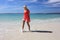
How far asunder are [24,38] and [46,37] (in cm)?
92

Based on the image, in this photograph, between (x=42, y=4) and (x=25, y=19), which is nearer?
(x=25, y=19)

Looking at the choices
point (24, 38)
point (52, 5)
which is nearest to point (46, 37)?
point (24, 38)

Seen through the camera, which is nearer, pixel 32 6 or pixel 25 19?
pixel 25 19

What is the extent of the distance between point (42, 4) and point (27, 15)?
16.7 m

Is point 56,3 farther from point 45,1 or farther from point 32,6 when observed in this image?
point 32,6

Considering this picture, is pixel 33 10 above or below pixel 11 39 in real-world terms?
above

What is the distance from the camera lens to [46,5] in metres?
26.3

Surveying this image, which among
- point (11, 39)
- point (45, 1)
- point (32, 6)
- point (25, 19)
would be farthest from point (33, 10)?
point (11, 39)

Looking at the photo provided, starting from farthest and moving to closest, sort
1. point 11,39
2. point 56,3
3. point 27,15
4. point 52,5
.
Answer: point 52,5
point 56,3
point 27,15
point 11,39

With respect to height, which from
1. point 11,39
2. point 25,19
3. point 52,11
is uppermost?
point 52,11

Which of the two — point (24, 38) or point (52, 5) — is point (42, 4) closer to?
point (52, 5)

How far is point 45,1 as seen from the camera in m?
25.1

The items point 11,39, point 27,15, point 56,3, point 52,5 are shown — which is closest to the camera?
point 11,39

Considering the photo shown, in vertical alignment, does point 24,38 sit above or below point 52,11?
below
